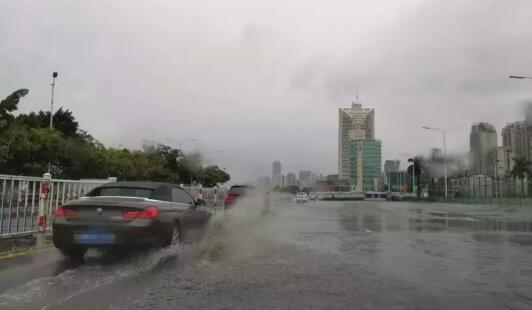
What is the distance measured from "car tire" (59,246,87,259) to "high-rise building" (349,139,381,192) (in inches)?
4072

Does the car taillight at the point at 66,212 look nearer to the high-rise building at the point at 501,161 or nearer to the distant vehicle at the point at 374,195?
the high-rise building at the point at 501,161

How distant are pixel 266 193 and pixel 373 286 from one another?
2090 centimetres

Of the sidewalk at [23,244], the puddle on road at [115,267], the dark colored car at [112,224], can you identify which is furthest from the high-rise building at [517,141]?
the dark colored car at [112,224]

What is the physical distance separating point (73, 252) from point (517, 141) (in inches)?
3229

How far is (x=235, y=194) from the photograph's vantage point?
2611 cm

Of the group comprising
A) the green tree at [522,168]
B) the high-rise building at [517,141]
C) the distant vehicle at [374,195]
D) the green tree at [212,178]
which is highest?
the high-rise building at [517,141]

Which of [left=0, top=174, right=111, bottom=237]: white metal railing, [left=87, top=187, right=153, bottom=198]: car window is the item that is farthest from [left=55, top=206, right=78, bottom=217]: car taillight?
[left=0, top=174, right=111, bottom=237]: white metal railing

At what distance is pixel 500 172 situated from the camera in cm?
7844

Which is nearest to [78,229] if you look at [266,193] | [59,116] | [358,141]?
[266,193]

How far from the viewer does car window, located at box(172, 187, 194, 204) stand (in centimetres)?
1126

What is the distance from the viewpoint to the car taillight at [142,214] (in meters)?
9.36

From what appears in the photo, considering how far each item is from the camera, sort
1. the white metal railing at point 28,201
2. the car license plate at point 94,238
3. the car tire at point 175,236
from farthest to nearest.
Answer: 1. the white metal railing at point 28,201
2. the car tire at point 175,236
3. the car license plate at point 94,238

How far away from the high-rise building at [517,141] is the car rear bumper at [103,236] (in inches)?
2888

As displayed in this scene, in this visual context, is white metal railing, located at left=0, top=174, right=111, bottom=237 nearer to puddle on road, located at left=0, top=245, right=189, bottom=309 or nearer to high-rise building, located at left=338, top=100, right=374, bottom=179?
puddle on road, located at left=0, top=245, right=189, bottom=309
